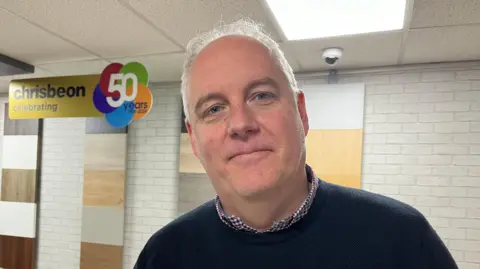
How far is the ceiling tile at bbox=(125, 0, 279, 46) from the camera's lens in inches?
83.6

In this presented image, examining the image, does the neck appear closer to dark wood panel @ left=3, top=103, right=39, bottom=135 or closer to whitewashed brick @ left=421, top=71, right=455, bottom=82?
whitewashed brick @ left=421, top=71, right=455, bottom=82

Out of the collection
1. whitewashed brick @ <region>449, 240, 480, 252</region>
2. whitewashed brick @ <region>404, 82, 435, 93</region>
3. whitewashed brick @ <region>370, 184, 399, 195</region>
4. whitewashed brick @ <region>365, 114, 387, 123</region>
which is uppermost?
whitewashed brick @ <region>404, 82, 435, 93</region>

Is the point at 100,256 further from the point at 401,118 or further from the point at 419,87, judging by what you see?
the point at 419,87

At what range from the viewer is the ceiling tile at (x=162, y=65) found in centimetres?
317

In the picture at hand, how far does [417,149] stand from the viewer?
10.8 feet

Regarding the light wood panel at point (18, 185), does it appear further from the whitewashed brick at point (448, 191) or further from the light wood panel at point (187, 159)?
the whitewashed brick at point (448, 191)

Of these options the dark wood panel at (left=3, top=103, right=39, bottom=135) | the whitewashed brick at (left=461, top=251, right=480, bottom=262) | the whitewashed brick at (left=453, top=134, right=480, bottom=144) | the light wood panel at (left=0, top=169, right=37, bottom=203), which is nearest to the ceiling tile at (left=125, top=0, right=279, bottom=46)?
the whitewashed brick at (left=453, top=134, right=480, bottom=144)

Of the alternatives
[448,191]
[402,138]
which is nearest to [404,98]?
[402,138]

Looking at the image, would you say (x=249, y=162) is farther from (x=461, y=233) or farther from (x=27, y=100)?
(x=461, y=233)

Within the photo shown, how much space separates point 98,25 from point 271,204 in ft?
6.75

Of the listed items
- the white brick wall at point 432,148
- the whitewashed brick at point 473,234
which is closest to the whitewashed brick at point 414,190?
the white brick wall at point 432,148

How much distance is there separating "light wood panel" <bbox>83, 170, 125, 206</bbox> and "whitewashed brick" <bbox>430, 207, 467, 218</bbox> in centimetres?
Answer: 321

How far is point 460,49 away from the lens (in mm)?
2820

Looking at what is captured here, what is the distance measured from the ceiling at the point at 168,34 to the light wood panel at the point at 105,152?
38.1 inches
